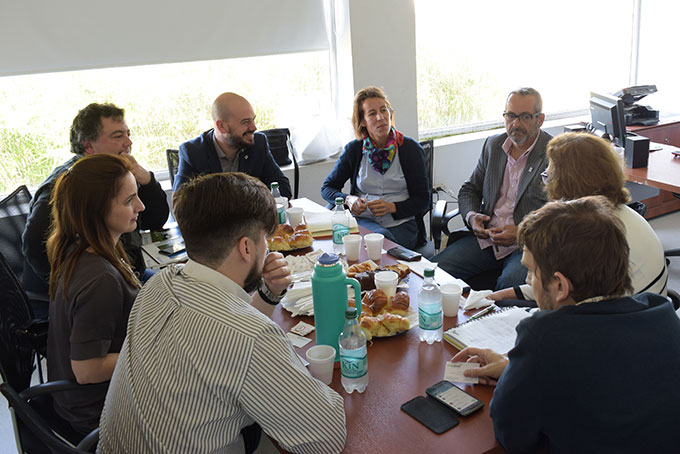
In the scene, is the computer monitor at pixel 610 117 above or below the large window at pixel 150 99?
below

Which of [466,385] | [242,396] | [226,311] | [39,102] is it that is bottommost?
[466,385]

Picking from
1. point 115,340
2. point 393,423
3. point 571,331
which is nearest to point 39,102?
point 115,340

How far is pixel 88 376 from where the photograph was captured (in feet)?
5.15

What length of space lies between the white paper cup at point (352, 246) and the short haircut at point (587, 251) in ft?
3.36

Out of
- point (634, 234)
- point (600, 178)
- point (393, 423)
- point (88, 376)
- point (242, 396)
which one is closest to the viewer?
point (242, 396)

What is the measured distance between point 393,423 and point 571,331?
454mm

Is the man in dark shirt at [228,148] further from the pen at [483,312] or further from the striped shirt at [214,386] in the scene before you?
the striped shirt at [214,386]

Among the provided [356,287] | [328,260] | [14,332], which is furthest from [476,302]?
[14,332]

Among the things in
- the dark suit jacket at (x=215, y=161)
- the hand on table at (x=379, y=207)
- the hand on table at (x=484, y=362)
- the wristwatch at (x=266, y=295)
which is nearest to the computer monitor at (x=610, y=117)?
the hand on table at (x=379, y=207)

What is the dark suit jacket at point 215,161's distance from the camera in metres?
3.26

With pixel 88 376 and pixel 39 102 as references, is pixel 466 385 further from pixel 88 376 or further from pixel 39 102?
pixel 39 102

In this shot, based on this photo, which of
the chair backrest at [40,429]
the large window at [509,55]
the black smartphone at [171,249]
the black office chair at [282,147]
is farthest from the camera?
the large window at [509,55]

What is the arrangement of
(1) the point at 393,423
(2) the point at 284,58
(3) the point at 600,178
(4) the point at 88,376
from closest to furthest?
(1) the point at 393,423 < (4) the point at 88,376 < (3) the point at 600,178 < (2) the point at 284,58

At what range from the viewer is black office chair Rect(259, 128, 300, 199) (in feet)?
12.3
